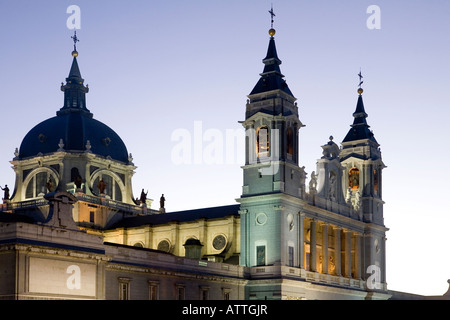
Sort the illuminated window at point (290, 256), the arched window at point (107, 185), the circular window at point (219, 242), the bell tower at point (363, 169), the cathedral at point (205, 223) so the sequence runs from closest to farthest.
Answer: the cathedral at point (205, 223) < the illuminated window at point (290, 256) < the circular window at point (219, 242) < the bell tower at point (363, 169) < the arched window at point (107, 185)

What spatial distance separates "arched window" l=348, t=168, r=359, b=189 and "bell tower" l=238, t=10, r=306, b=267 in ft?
61.4

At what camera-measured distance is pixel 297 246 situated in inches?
3388

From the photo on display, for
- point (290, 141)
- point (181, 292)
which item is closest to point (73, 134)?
point (290, 141)

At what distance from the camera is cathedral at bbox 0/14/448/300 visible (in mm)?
62156

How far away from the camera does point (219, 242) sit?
94750mm

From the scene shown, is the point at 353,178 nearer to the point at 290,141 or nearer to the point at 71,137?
the point at 290,141

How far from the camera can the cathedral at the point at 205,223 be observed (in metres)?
62.2

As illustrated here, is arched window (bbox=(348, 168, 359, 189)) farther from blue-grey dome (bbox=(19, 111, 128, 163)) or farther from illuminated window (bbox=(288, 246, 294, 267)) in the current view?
blue-grey dome (bbox=(19, 111, 128, 163))

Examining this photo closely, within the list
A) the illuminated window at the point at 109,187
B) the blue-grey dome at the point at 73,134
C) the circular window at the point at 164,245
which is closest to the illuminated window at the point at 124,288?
the circular window at the point at 164,245

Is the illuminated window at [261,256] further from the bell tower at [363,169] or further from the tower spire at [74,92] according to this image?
the tower spire at [74,92]

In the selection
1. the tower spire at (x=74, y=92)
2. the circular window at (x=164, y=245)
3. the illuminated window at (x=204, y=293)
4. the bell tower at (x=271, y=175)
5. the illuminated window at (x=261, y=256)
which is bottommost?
the illuminated window at (x=204, y=293)

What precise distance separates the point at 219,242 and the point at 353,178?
22.8 metres
